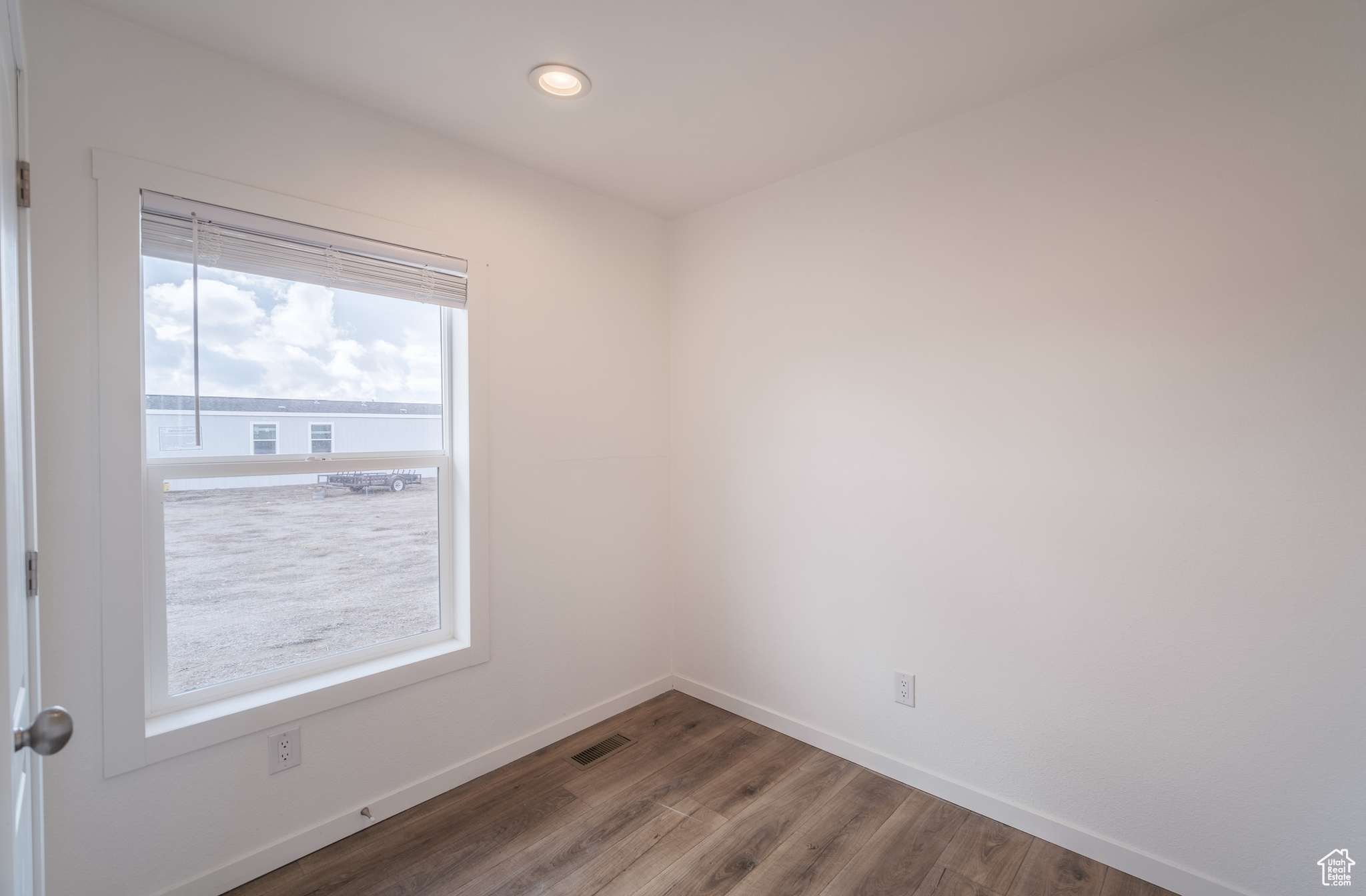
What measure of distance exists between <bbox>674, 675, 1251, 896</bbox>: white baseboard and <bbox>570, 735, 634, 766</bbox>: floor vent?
58 centimetres

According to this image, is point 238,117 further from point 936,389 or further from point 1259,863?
point 1259,863

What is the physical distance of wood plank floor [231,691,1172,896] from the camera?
6.18ft

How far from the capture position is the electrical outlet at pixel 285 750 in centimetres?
194

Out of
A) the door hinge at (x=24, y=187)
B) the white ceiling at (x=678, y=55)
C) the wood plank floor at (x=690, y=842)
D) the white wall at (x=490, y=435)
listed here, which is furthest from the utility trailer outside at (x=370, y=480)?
the white ceiling at (x=678, y=55)

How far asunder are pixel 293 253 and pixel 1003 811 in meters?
3.05

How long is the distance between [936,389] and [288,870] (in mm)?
2700

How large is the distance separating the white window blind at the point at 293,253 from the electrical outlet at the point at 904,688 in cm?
226

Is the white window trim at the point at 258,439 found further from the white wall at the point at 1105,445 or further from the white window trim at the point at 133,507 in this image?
the white wall at the point at 1105,445

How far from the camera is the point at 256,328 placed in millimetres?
2021

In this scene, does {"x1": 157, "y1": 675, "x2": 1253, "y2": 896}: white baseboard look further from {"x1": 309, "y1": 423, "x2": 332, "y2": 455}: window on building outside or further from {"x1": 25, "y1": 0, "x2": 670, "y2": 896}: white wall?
{"x1": 309, "y1": 423, "x2": 332, "y2": 455}: window on building outside

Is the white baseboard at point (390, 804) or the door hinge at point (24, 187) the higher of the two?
the door hinge at point (24, 187)

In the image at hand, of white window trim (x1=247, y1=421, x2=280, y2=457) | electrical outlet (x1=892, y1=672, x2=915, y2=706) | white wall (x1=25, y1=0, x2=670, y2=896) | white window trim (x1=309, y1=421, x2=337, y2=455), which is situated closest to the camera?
white wall (x1=25, y1=0, x2=670, y2=896)

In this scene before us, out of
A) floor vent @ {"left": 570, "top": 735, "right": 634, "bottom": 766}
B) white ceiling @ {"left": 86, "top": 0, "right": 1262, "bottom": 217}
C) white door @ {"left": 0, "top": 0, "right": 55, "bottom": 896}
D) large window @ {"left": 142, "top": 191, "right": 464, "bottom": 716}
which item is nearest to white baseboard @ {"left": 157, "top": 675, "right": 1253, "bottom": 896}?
floor vent @ {"left": 570, "top": 735, "right": 634, "bottom": 766}

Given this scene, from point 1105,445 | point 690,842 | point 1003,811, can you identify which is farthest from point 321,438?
point 1003,811
